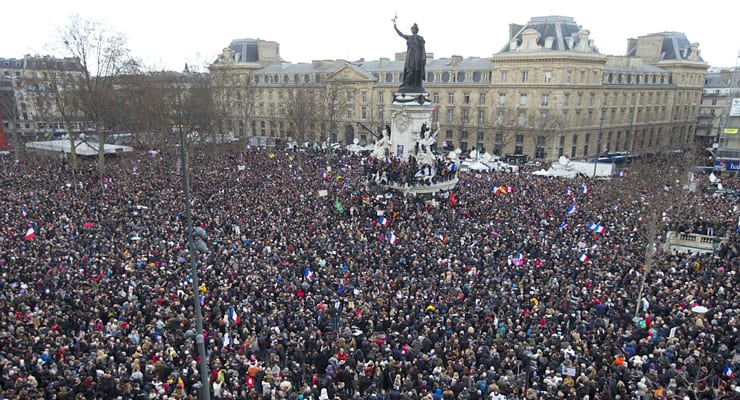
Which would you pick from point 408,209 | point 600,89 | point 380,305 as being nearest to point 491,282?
point 380,305

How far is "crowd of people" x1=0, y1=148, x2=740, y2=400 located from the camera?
12758 millimetres

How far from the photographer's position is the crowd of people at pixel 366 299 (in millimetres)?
12758

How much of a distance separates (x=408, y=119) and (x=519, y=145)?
1231 inches

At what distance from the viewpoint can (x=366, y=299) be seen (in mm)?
17516

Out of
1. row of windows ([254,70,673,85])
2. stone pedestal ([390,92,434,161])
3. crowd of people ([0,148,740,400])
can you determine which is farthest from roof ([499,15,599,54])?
crowd of people ([0,148,740,400])

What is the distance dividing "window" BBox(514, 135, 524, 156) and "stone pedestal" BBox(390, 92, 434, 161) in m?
29.5

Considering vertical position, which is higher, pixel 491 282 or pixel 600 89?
pixel 600 89

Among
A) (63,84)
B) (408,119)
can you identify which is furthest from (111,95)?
(408,119)

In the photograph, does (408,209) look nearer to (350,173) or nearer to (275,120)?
(350,173)

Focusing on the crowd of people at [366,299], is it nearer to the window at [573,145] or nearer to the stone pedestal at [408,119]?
the stone pedestal at [408,119]

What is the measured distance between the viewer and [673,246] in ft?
84.7

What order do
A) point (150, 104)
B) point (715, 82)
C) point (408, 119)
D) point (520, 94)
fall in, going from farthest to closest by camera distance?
point (715, 82), point (520, 94), point (150, 104), point (408, 119)

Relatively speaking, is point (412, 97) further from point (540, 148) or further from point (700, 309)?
point (540, 148)

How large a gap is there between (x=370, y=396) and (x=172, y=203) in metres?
20.8
